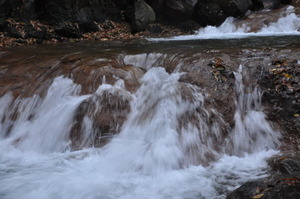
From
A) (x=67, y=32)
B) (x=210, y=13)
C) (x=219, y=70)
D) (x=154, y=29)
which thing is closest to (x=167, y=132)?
(x=219, y=70)

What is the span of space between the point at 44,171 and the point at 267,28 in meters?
12.1

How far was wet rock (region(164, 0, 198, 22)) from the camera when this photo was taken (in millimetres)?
14703

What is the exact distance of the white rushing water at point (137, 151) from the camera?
12.8 feet

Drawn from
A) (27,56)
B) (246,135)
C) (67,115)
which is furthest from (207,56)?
(27,56)

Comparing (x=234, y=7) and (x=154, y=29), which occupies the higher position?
(x=234, y=7)

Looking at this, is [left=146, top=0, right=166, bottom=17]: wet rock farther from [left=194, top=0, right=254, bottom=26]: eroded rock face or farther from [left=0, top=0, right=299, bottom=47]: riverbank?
[left=194, top=0, right=254, bottom=26]: eroded rock face

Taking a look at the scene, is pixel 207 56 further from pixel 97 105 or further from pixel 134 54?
pixel 97 105

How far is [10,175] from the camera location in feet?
14.0

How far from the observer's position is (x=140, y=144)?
15.6ft

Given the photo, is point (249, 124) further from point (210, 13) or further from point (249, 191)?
point (210, 13)

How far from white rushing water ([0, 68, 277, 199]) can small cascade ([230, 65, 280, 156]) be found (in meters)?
0.02

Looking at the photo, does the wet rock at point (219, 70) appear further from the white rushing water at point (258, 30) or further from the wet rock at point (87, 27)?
the wet rock at point (87, 27)

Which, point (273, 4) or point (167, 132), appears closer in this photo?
point (167, 132)

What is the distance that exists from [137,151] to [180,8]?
37.7 feet
